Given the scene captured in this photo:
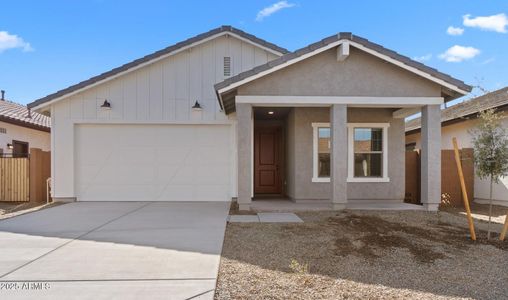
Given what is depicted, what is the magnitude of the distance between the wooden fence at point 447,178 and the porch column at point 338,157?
3912mm

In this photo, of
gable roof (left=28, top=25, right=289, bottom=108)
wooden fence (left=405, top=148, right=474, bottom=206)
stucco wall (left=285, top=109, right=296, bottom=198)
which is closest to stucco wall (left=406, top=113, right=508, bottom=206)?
wooden fence (left=405, top=148, right=474, bottom=206)

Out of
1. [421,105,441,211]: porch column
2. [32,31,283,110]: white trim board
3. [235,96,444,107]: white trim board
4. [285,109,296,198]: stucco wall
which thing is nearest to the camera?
[235,96,444,107]: white trim board

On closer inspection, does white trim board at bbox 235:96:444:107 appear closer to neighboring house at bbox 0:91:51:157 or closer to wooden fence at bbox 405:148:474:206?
wooden fence at bbox 405:148:474:206

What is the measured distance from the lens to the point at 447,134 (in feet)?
45.4

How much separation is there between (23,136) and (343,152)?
1418 centimetres

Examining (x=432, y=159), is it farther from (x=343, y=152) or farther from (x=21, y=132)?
(x=21, y=132)

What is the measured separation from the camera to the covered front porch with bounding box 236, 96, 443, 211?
8.87 metres

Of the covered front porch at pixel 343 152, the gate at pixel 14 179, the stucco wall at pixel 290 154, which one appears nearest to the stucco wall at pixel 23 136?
the gate at pixel 14 179

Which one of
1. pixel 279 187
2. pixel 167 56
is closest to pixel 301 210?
pixel 279 187

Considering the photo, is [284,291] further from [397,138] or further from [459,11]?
[459,11]

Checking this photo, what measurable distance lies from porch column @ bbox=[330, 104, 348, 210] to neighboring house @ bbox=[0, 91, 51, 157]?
40.4 feet

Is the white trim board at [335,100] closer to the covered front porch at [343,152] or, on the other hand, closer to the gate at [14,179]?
the covered front porch at [343,152]

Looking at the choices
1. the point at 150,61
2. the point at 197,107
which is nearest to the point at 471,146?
the point at 197,107

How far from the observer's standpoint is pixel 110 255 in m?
5.00
